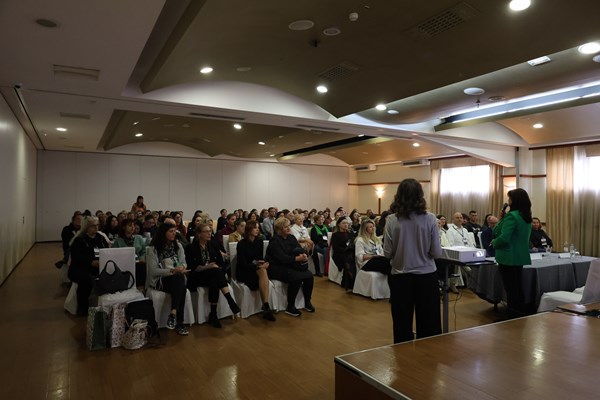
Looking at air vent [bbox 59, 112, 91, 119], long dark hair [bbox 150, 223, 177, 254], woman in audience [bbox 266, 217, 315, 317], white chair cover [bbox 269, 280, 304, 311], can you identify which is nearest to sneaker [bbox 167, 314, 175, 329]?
long dark hair [bbox 150, 223, 177, 254]

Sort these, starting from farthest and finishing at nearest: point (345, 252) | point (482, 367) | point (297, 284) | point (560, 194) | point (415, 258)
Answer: point (560, 194) → point (345, 252) → point (297, 284) → point (415, 258) → point (482, 367)

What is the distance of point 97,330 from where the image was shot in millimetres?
3764

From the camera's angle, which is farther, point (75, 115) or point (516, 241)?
point (75, 115)

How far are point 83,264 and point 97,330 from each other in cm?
140

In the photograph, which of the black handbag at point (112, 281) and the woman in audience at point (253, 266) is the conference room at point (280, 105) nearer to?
the woman in audience at point (253, 266)

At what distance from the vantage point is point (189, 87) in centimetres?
601

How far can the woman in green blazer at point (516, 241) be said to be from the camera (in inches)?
151

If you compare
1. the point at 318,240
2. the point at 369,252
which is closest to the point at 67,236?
the point at 318,240

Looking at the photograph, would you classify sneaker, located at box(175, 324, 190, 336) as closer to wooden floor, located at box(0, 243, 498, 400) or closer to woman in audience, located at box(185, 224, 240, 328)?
wooden floor, located at box(0, 243, 498, 400)

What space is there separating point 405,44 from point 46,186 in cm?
1258

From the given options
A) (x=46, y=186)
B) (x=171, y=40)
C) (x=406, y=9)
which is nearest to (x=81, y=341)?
(x=171, y=40)

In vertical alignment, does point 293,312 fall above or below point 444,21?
below

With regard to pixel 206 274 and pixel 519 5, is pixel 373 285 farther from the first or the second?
pixel 519 5

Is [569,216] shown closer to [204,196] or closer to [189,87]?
[189,87]
